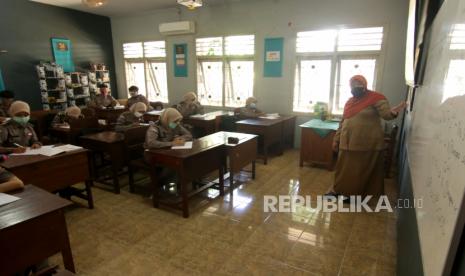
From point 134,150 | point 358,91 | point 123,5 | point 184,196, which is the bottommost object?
point 184,196

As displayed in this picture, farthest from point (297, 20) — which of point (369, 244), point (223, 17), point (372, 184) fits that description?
point (369, 244)

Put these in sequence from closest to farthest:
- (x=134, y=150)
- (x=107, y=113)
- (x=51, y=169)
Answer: (x=51, y=169)
(x=134, y=150)
(x=107, y=113)

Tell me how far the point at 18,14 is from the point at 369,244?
824 cm

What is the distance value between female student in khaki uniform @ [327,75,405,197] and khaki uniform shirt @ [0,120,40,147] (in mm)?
3783

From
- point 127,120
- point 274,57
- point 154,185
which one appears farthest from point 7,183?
point 274,57

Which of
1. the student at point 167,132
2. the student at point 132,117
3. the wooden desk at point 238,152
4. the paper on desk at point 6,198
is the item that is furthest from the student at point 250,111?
the paper on desk at point 6,198

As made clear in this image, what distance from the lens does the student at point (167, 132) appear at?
3.22 metres

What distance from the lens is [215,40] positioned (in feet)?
21.6

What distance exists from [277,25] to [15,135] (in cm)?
498

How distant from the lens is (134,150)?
151 inches

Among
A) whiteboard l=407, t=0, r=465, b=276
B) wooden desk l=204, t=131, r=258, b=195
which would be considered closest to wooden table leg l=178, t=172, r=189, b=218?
wooden desk l=204, t=131, r=258, b=195

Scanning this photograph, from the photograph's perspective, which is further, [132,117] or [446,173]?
[132,117]

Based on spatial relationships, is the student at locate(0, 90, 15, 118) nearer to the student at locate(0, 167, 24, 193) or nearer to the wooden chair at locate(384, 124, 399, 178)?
the student at locate(0, 167, 24, 193)

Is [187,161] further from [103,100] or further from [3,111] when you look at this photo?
[103,100]
